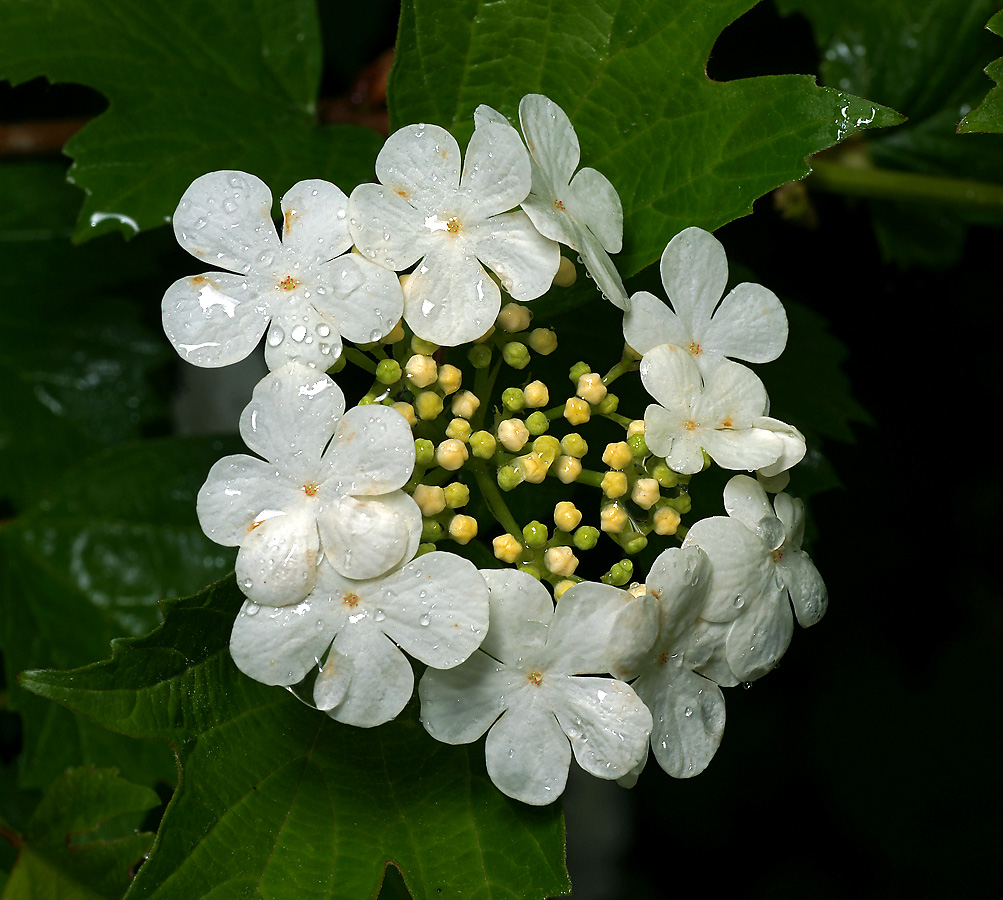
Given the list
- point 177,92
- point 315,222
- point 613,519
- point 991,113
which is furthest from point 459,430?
point 177,92

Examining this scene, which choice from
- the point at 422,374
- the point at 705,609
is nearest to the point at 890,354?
the point at 705,609

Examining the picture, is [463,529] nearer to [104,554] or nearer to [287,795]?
[287,795]

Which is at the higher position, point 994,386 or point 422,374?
point 422,374

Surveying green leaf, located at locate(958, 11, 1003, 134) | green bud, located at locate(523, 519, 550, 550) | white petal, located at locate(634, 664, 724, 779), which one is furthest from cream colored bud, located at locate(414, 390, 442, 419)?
green leaf, located at locate(958, 11, 1003, 134)

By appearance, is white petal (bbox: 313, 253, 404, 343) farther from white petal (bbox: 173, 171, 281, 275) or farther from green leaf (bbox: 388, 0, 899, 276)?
green leaf (bbox: 388, 0, 899, 276)

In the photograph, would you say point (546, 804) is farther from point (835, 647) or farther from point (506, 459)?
point (835, 647)

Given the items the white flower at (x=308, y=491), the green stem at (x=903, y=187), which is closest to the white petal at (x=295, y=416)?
the white flower at (x=308, y=491)
